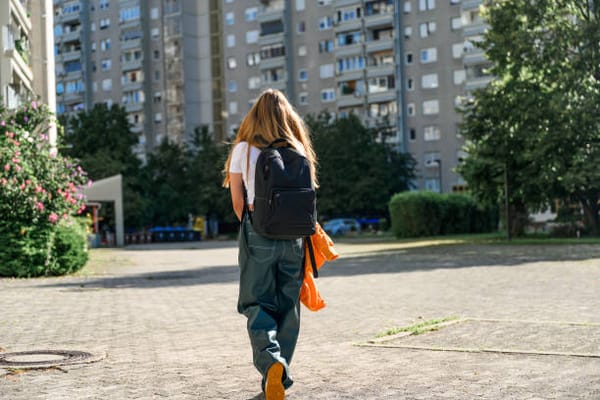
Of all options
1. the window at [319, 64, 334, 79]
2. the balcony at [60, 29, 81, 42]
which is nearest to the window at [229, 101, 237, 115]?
the window at [319, 64, 334, 79]

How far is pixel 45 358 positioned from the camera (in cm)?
754

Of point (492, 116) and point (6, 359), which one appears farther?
point (492, 116)

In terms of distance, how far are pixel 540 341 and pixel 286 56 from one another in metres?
87.1

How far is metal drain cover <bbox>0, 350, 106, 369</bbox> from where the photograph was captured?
23.6 feet

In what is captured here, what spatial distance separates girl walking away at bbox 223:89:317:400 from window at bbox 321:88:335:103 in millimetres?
85930

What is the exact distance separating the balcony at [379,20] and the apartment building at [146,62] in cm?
2411

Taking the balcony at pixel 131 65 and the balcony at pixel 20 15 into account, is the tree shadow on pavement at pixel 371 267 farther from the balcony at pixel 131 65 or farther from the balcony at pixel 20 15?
the balcony at pixel 131 65

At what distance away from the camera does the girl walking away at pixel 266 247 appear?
5.74 meters

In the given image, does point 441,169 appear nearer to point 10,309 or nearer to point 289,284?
point 10,309

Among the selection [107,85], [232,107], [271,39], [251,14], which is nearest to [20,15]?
[271,39]

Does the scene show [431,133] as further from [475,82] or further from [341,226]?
[341,226]

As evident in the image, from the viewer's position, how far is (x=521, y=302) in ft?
40.2

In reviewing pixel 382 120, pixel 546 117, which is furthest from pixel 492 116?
pixel 382 120

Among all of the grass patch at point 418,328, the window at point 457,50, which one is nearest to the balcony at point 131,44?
the window at point 457,50
